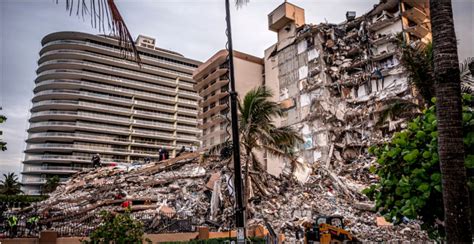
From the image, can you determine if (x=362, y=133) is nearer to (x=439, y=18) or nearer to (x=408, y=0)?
(x=408, y=0)

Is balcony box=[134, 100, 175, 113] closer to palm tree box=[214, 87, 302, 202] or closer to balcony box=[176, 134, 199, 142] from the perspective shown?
balcony box=[176, 134, 199, 142]

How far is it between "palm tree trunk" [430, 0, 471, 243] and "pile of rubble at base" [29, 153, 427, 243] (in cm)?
1454

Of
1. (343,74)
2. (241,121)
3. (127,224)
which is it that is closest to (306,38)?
(343,74)

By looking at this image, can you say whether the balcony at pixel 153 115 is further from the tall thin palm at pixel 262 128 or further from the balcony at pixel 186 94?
the tall thin palm at pixel 262 128

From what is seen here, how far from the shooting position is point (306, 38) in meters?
48.4

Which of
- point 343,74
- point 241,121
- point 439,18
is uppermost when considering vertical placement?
point 343,74

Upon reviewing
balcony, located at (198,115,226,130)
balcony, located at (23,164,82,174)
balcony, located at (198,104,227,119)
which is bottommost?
balcony, located at (23,164,82,174)

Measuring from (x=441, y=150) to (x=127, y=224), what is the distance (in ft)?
24.7

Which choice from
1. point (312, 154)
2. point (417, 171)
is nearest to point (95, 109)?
point (312, 154)

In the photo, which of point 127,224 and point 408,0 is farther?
point 408,0

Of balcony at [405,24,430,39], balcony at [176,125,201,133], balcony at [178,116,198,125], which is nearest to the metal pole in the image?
balcony at [405,24,430,39]

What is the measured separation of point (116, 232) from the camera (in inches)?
357

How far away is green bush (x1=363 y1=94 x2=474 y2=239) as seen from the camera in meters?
6.66

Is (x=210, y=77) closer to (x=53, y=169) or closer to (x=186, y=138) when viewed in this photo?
(x=186, y=138)
